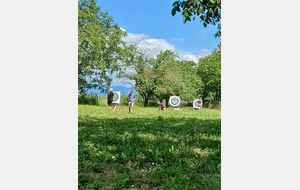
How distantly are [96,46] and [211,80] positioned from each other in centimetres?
1170

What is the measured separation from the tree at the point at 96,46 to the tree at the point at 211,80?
8.30 m

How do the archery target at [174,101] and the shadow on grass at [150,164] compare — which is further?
the archery target at [174,101]

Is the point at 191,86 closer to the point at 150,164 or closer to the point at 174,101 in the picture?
the point at 174,101

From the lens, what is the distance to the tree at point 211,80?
2045 centimetres

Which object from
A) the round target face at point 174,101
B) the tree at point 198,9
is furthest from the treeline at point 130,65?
the tree at point 198,9

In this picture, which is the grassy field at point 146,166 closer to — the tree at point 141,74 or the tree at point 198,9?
the tree at point 198,9

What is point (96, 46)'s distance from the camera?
41.4 feet

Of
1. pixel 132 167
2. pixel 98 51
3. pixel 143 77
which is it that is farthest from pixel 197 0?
pixel 143 77

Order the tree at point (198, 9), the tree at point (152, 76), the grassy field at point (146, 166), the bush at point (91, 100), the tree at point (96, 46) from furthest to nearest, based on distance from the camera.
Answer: the tree at point (152, 76) → the bush at point (91, 100) → the tree at point (96, 46) → the tree at point (198, 9) → the grassy field at point (146, 166)

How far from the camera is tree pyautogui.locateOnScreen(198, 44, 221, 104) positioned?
67.1 feet
